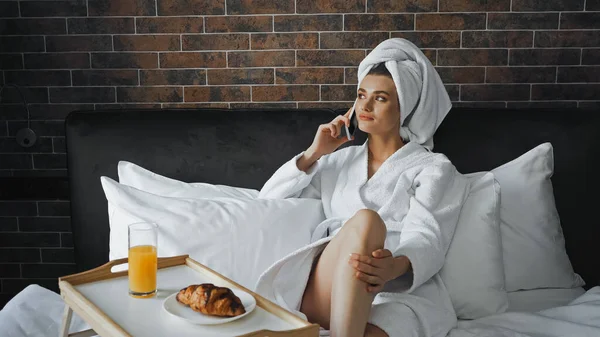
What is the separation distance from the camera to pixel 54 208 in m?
3.01

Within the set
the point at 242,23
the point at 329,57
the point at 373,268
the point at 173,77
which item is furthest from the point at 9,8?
the point at 373,268

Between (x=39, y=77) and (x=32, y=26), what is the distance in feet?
0.72

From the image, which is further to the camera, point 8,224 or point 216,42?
point 8,224

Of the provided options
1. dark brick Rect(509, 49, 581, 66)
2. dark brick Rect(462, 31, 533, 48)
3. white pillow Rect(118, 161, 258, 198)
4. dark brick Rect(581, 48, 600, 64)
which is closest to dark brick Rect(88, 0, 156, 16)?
white pillow Rect(118, 161, 258, 198)

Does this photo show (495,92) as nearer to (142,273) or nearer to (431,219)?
(431,219)

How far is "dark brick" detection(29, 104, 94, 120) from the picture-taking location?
2.90m

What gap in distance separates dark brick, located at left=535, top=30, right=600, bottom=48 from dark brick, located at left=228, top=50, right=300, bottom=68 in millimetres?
1051

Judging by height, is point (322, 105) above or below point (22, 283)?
above

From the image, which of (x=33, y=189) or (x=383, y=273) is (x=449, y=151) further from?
(x=33, y=189)

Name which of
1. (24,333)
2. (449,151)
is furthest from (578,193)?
(24,333)

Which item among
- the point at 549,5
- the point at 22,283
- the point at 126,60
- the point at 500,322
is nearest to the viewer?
the point at 500,322

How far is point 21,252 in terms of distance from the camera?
3039 millimetres

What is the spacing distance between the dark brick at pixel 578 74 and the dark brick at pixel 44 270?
235 centimetres

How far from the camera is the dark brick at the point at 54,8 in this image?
2.82 m
